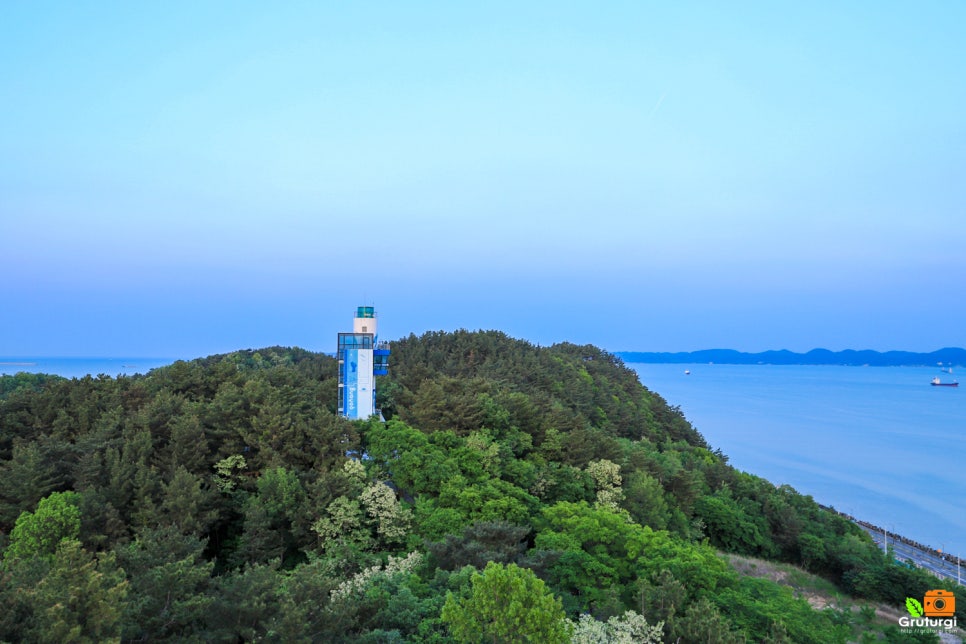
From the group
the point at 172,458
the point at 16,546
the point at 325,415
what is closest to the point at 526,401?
the point at 325,415

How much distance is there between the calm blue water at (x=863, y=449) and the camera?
51.4 metres

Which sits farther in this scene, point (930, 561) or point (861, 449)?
point (861, 449)

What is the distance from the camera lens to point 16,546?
16.7 meters

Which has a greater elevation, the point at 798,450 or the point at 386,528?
the point at 386,528

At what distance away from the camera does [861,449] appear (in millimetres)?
74875

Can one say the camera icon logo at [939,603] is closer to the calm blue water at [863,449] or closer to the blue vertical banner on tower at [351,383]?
the calm blue water at [863,449]

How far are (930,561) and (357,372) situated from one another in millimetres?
38483

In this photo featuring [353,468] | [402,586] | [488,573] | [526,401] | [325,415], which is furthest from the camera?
[526,401]

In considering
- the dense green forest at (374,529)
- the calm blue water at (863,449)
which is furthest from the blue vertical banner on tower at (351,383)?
the calm blue water at (863,449)

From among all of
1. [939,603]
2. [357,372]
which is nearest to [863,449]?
[939,603]

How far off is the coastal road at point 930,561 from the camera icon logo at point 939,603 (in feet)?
32.5

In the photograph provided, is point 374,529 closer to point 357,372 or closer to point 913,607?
point 357,372

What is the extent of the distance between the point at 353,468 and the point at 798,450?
72592 millimetres

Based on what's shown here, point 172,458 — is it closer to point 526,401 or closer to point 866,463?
point 526,401
